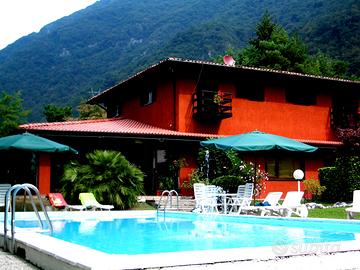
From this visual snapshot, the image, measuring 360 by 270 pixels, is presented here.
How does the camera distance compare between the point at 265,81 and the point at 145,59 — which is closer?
the point at 265,81

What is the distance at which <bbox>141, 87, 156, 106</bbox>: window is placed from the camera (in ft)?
77.6

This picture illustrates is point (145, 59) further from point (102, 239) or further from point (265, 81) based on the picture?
point (102, 239)

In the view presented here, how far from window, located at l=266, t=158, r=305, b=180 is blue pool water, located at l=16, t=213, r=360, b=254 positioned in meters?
10.1

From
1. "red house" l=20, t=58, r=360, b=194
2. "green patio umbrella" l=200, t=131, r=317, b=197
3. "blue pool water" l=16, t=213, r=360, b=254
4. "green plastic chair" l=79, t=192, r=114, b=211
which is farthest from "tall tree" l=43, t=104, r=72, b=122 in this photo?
"blue pool water" l=16, t=213, r=360, b=254

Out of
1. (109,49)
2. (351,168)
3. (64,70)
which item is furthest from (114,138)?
(109,49)

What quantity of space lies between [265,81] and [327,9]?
40.7 m

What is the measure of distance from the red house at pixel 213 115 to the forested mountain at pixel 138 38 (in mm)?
24298

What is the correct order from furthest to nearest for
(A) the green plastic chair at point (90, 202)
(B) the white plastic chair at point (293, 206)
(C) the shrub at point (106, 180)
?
(C) the shrub at point (106, 180) < (A) the green plastic chair at point (90, 202) < (B) the white plastic chair at point (293, 206)

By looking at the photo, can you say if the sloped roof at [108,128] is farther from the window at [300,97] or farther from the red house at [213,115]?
the window at [300,97]

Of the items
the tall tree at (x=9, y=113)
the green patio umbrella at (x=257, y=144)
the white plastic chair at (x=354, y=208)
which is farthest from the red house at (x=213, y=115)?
the tall tree at (x=9, y=113)

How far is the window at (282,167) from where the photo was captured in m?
23.1

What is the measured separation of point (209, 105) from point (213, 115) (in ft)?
1.59

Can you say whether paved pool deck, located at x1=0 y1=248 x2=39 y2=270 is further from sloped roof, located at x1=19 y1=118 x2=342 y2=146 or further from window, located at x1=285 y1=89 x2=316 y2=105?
window, located at x1=285 y1=89 x2=316 y2=105

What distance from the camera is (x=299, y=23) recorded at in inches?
2507
